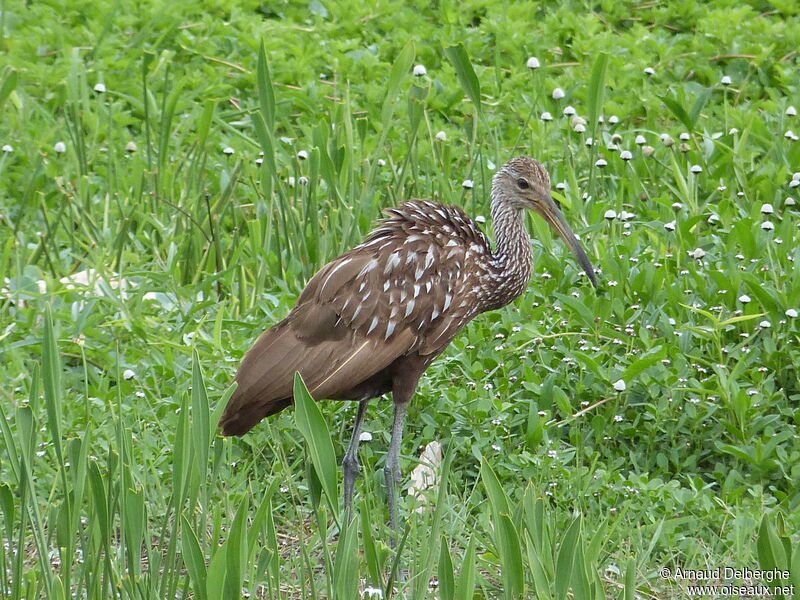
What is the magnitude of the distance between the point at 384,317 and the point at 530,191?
96cm

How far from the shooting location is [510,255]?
181 inches

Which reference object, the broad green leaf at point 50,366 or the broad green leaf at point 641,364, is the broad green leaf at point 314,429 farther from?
the broad green leaf at point 641,364

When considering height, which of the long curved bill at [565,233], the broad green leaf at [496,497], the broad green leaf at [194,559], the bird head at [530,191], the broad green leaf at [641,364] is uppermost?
the broad green leaf at [496,497]

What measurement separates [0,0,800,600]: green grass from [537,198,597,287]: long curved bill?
0.70 feet

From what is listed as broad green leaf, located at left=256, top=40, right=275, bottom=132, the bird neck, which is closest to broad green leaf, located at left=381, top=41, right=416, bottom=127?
broad green leaf, located at left=256, top=40, right=275, bottom=132

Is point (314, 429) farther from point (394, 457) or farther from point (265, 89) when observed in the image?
point (265, 89)

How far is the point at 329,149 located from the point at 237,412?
1.87m

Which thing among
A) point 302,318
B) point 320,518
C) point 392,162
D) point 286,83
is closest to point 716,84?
point 392,162

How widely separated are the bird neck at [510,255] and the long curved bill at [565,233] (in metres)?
0.10

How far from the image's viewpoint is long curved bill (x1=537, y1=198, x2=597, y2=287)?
4.70 m

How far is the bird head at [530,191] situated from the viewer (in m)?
4.79

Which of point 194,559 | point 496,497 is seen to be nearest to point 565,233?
point 496,497

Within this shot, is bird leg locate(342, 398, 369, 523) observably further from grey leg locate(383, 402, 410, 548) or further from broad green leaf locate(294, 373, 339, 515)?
broad green leaf locate(294, 373, 339, 515)

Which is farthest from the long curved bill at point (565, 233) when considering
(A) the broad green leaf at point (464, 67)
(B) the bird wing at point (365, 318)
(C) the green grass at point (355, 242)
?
(A) the broad green leaf at point (464, 67)
